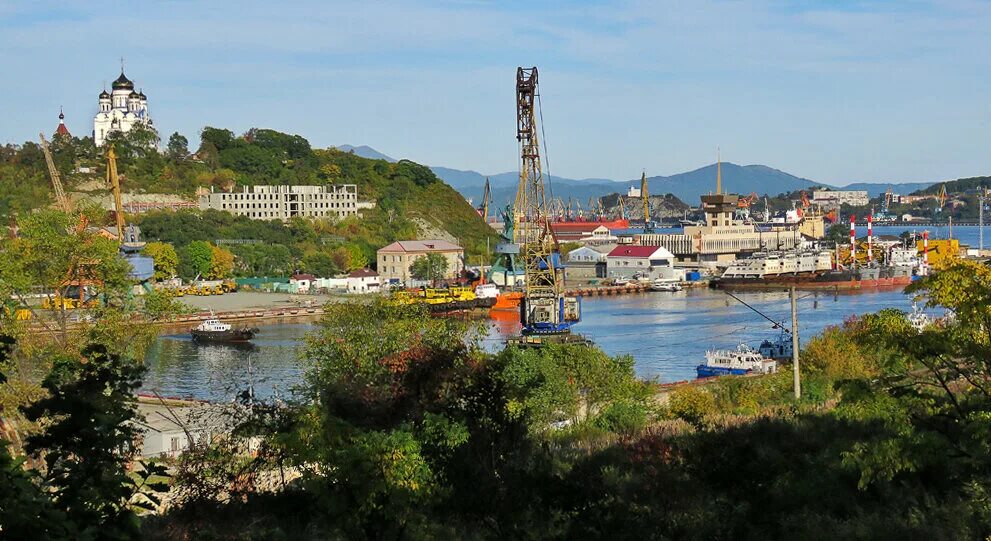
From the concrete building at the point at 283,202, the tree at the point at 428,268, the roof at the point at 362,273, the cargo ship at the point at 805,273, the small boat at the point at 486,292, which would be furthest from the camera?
the concrete building at the point at 283,202

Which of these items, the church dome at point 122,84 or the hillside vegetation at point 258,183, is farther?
the church dome at point 122,84

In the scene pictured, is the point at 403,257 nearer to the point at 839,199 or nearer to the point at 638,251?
the point at 638,251

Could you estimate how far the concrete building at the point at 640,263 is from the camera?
106ft

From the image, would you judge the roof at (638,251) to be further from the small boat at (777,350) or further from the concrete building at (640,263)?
the small boat at (777,350)

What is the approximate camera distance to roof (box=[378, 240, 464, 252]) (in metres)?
29.8

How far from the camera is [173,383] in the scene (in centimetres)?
1352

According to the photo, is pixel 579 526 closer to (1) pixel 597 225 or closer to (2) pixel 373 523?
(2) pixel 373 523

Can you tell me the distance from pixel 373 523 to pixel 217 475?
0.72 metres

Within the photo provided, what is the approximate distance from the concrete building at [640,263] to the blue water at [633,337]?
134 inches

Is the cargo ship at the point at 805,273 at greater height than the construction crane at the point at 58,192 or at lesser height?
lesser

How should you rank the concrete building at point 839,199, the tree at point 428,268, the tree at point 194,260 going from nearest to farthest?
the tree at point 194,260 < the tree at point 428,268 < the concrete building at point 839,199

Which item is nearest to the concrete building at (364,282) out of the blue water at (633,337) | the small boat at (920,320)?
the blue water at (633,337)

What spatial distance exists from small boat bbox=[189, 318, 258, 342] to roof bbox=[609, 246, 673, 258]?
16.2 meters

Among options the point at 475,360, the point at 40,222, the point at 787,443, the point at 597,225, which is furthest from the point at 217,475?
the point at 597,225
